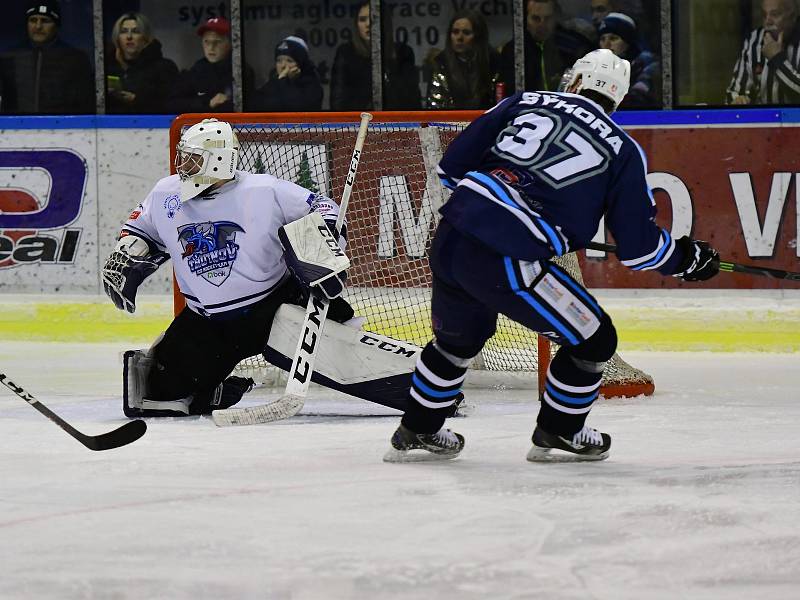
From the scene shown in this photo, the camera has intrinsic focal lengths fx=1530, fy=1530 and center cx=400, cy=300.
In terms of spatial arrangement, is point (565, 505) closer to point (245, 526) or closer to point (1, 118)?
point (245, 526)

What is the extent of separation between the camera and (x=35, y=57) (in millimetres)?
6918

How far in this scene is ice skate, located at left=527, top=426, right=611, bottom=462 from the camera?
350cm

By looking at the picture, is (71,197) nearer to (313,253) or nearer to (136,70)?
(136,70)

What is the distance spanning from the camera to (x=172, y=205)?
4.35 meters

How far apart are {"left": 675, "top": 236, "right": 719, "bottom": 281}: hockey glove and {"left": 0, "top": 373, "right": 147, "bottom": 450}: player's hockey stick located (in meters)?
1.34

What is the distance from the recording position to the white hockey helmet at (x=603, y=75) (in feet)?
11.3

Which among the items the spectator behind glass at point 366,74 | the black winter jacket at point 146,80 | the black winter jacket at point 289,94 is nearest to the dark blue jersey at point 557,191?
the spectator behind glass at point 366,74

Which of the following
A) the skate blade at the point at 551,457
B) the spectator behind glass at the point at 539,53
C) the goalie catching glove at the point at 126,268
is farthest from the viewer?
the spectator behind glass at the point at 539,53

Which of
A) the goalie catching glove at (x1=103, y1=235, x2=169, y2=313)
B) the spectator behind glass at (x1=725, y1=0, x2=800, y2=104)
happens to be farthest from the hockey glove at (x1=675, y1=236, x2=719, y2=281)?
the spectator behind glass at (x1=725, y1=0, x2=800, y2=104)

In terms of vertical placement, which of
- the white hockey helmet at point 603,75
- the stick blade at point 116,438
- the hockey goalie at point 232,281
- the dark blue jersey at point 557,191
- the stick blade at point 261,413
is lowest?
the stick blade at point 261,413

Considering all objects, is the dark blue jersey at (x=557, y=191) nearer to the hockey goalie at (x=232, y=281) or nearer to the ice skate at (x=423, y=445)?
the ice skate at (x=423, y=445)

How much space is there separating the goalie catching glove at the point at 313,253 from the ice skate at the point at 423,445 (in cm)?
79

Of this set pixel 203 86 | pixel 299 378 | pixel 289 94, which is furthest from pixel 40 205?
pixel 299 378

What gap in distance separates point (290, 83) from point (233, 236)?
106 inches
